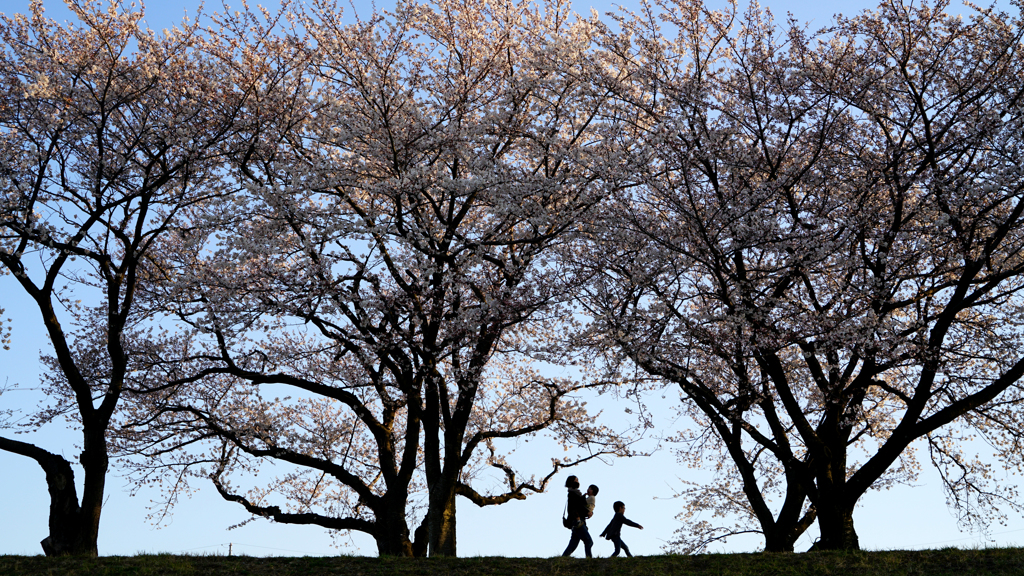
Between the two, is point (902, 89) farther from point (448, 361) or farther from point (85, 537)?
point (85, 537)

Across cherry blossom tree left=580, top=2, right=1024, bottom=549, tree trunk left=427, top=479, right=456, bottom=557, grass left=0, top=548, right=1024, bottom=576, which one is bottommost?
grass left=0, top=548, right=1024, bottom=576

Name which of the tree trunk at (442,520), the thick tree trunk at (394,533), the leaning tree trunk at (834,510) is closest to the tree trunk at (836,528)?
the leaning tree trunk at (834,510)

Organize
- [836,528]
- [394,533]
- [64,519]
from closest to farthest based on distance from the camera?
[64,519], [836,528], [394,533]

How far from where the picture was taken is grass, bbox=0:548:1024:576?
10.1 meters

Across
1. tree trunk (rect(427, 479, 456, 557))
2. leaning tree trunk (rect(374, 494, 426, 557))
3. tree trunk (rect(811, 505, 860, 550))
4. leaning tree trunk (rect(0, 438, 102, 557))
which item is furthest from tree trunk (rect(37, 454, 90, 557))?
tree trunk (rect(811, 505, 860, 550))

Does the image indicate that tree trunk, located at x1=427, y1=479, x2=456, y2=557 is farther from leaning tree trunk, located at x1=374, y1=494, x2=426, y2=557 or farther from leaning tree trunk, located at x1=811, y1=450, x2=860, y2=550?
leaning tree trunk, located at x1=811, y1=450, x2=860, y2=550

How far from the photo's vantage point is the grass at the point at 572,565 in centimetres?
1015

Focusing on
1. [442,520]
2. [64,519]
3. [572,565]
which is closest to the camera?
[572,565]

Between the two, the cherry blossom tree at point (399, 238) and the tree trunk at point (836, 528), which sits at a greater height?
the cherry blossom tree at point (399, 238)

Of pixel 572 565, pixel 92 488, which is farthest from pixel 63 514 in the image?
pixel 572 565

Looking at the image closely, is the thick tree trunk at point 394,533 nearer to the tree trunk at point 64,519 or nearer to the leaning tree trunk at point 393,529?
the leaning tree trunk at point 393,529

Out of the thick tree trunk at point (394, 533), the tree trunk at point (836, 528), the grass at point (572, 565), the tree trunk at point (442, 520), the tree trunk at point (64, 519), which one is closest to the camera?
the grass at point (572, 565)

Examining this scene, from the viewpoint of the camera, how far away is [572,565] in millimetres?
11008

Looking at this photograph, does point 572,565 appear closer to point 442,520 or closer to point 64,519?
point 442,520
